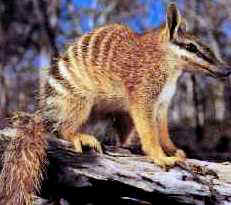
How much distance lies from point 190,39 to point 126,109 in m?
1.00

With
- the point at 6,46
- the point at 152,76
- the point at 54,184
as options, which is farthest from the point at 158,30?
the point at 6,46

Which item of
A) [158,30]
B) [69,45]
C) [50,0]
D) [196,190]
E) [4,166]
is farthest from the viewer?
[50,0]

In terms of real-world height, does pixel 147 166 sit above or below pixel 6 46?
below

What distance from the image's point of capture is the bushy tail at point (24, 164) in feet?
15.5

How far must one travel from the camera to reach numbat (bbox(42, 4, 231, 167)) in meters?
5.22

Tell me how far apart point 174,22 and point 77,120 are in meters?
1.40

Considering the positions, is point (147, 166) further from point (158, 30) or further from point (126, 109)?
point (158, 30)

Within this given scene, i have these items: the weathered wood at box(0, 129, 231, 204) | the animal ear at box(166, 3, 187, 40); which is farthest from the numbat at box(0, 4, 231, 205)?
the weathered wood at box(0, 129, 231, 204)

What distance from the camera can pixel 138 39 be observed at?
5.71 m

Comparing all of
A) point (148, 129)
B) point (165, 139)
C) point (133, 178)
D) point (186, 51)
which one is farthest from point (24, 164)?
point (186, 51)

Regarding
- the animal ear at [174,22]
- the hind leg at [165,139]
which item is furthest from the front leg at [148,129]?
the animal ear at [174,22]

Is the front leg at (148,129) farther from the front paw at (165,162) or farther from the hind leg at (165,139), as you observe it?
the hind leg at (165,139)

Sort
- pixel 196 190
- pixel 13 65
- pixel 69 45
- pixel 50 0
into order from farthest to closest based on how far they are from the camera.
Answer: pixel 13 65 < pixel 50 0 < pixel 69 45 < pixel 196 190

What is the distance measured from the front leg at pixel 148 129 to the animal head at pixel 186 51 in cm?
53
